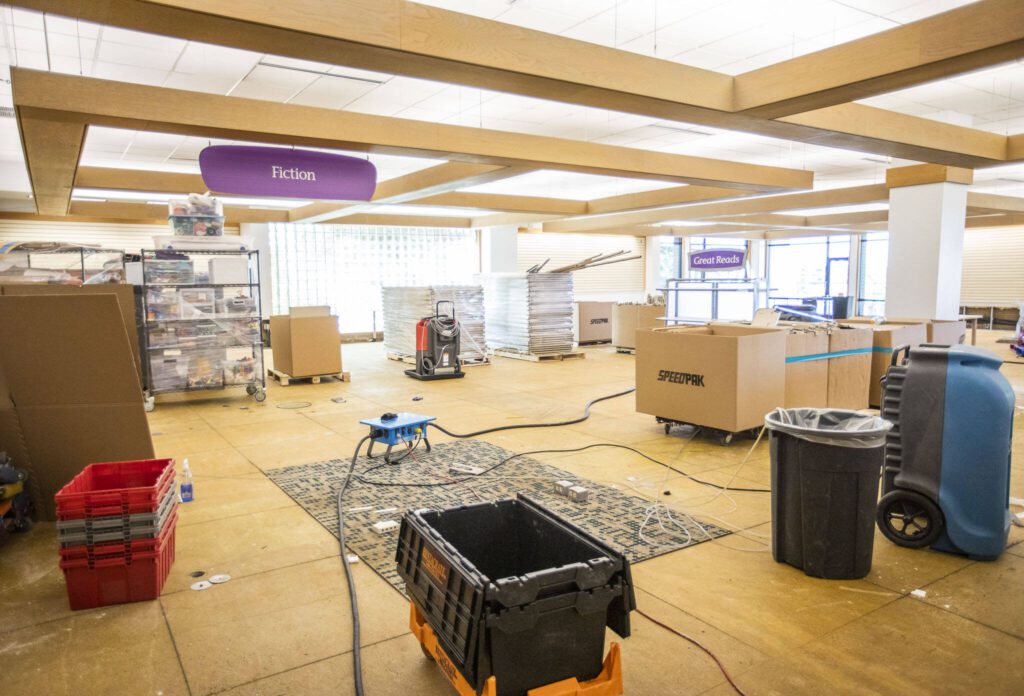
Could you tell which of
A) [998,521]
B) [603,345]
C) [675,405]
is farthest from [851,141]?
[603,345]

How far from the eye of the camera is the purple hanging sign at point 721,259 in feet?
45.0

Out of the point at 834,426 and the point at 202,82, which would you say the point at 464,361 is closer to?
the point at 202,82

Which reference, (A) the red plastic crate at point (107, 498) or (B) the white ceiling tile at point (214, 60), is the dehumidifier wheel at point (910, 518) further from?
(B) the white ceiling tile at point (214, 60)

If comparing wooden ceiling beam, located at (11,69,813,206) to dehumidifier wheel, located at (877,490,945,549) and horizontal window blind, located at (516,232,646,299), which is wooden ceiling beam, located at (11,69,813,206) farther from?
horizontal window blind, located at (516,232,646,299)

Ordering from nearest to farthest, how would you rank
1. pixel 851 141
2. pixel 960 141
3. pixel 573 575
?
pixel 573 575 < pixel 851 141 < pixel 960 141

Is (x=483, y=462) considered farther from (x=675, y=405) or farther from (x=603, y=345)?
(x=603, y=345)

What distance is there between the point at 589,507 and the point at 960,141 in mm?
5276

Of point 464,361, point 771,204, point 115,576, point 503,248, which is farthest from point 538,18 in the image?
point 503,248

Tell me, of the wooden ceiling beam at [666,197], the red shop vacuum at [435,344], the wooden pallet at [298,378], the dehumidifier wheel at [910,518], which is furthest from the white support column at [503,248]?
the dehumidifier wheel at [910,518]

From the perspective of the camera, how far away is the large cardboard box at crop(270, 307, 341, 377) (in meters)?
9.14

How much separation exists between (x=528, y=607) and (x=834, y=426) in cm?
234

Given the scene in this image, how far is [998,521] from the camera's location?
329 cm

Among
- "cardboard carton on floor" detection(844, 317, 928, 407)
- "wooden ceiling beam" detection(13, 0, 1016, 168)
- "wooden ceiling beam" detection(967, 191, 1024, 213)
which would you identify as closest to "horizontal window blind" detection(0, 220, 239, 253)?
"wooden ceiling beam" detection(13, 0, 1016, 168)

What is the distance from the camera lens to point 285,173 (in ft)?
18.5
